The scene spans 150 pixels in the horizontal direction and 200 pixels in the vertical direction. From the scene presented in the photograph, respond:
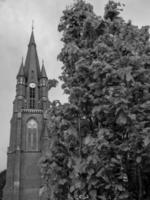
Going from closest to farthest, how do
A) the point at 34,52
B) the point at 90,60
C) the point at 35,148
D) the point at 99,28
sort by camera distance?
the point at 90,60 < the point at 99,28 < the point at 35,148 < the point at 34,52

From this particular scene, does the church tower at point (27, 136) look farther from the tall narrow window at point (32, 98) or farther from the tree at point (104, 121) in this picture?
the tree at point (104, 121)

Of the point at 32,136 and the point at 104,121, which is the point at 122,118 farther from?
the point at 32,136

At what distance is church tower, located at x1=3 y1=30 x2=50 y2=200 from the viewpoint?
40750 millimetres

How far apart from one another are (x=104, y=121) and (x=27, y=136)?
40.8 m

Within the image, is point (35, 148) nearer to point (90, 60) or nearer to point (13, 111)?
point (13, 111)

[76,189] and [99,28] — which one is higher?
[99,28]

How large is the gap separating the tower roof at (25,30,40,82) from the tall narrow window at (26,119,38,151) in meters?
9.65

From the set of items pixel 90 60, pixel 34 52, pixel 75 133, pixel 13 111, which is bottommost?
pixel 75 133

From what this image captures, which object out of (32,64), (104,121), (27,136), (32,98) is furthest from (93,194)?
(32,64)

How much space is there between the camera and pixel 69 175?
5.44 m

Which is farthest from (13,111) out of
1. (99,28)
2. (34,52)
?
(99,28)

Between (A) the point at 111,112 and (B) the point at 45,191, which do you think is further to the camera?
(B) the point at 45,191

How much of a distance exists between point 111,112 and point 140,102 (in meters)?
0.57

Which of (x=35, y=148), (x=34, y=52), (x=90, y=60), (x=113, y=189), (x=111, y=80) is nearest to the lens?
(x=113, y=189)
